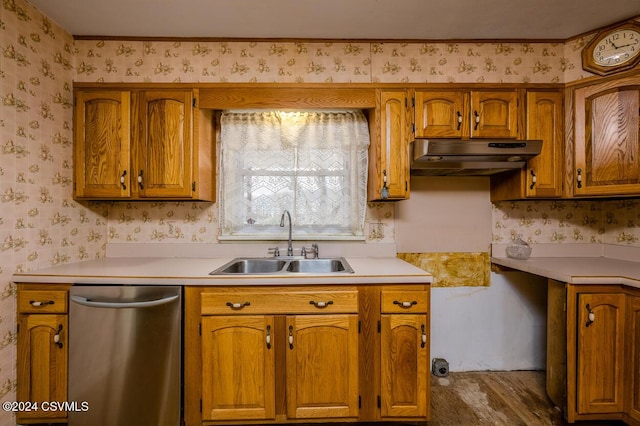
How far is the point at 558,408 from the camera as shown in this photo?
1.86m

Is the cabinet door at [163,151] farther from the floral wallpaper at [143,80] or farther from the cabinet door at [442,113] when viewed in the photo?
the cabinet door at [442,113]

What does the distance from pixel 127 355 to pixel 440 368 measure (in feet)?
6.75

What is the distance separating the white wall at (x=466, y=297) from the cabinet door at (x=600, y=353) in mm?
669

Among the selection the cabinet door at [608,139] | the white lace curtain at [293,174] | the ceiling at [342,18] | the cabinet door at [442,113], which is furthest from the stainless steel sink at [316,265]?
the cabinet door at [608,139]

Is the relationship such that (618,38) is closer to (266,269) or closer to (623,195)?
(623,195)

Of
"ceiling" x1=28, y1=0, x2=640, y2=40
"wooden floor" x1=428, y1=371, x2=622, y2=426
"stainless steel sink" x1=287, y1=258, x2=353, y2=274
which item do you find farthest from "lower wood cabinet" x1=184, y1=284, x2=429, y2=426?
"ceiling" x1=28, y1=0, x2=640, y2=40

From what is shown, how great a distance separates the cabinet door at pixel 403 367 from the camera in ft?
5.41

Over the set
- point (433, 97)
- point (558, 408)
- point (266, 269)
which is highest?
point (433, 97)

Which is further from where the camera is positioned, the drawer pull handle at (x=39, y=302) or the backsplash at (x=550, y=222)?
the backsplash at (x=550, y=222)

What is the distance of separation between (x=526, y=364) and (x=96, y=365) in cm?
291

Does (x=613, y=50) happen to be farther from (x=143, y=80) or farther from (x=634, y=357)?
(x=143, y=80)

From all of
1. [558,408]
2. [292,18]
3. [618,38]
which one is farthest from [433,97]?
[558,408]

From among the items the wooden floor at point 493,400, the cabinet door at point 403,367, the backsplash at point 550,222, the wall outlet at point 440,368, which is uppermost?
the backsplash at point 550,222

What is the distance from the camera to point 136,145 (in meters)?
1.97
